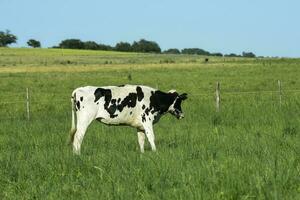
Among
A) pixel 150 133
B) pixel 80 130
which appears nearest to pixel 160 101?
pixel 150 133

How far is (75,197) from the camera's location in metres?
6.19

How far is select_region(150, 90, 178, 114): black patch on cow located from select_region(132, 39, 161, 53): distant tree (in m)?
132

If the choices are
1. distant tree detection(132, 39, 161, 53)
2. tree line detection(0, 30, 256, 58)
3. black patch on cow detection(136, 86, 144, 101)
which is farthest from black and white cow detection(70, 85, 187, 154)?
distant tree detection(132, 39, 161, 53)

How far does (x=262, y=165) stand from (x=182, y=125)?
369 inches

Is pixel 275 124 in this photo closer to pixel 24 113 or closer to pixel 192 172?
pixel 192 172

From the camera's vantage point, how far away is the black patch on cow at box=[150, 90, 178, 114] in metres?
12.8

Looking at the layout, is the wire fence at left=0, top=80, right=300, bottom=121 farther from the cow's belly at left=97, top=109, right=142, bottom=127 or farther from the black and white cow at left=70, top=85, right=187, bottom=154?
the cow's belly at left=97, top=109, right=142, bottom=127

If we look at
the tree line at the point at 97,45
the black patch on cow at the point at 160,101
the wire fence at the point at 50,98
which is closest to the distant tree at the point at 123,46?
the tree line at the point at 97,45

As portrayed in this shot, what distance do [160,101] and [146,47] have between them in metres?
→ 135

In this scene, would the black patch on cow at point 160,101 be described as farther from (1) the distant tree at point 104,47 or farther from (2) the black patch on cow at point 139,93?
(1) the distant tree at point 104,47

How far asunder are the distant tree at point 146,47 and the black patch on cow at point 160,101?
5204 inches

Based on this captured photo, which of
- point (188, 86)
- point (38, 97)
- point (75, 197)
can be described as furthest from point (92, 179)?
point (188, 86)

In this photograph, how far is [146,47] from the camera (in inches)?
5782

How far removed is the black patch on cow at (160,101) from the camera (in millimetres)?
12828
